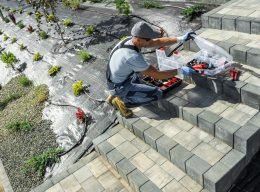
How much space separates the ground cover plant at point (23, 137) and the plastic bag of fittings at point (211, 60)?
429 centimetres

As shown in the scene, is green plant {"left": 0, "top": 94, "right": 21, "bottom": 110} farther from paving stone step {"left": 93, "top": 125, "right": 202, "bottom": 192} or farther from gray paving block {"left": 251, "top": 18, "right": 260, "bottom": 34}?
gray paving block {"left": 251, "top": 18, "right": 260, "bottom": 34}

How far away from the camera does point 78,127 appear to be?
800 cm

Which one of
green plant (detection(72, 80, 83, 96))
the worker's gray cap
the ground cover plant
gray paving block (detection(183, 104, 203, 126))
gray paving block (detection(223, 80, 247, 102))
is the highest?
the worker's gray cap

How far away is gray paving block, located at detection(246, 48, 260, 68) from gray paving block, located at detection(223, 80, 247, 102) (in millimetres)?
684

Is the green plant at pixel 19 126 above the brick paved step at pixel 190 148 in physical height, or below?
→ below

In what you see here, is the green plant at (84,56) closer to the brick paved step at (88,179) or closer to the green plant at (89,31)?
the green plant at (89,31)

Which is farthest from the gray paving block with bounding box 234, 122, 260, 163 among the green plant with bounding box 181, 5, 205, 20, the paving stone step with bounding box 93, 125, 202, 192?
the green plant with bounding box 181, 5, 205, 20

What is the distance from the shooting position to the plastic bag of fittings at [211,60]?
587 cm

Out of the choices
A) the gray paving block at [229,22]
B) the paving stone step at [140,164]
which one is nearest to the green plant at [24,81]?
the paving stone step at [140,164]

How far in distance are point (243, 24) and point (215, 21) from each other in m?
0.88

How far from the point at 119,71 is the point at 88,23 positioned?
299 inches

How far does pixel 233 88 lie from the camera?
5.68 meters

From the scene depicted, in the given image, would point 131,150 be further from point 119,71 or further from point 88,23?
point 88,23

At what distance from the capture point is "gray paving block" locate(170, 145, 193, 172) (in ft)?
17.2
